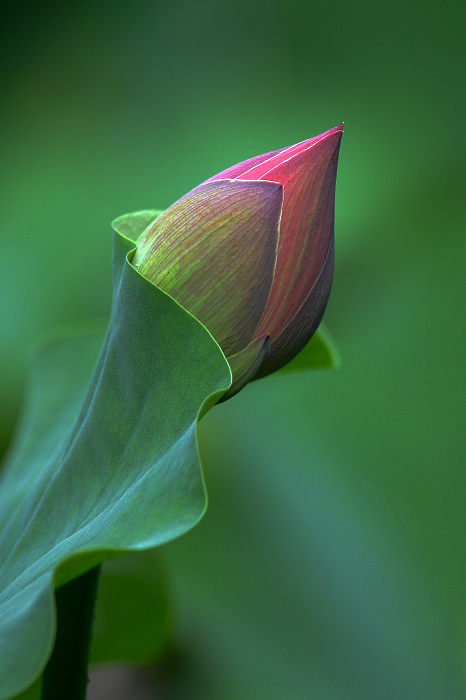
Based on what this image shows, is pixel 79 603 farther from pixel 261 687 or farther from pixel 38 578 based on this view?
pixel 261 687

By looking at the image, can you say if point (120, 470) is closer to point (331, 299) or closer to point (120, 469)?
point (120, 469)

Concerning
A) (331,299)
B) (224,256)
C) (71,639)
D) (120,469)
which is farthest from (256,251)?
(331,299)

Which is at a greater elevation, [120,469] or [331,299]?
[120,469]

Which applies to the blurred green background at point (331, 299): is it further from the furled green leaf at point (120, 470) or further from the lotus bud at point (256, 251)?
the lotus bud at point (256, 251)

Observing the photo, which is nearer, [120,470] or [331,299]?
[120,470]

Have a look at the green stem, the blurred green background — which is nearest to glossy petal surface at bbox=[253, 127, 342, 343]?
the green stem

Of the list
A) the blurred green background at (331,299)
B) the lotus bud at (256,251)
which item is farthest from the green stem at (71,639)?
the blurred green background at (331,299)

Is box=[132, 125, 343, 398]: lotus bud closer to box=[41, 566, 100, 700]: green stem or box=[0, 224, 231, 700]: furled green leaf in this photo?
box=[0, 224, 231, 700]: furled green leaf
